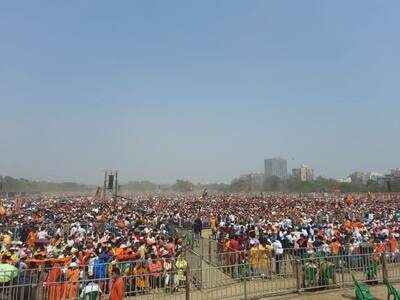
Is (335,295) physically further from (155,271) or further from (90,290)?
(90,290)

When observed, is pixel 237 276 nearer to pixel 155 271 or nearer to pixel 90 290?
pixel 155 271

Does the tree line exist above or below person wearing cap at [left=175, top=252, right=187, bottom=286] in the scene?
above

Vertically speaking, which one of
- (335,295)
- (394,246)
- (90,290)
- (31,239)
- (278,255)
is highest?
(394,246)

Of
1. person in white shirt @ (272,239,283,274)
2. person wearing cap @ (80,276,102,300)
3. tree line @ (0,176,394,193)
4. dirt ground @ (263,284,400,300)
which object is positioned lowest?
dirt ground @ (263,284,400,300)

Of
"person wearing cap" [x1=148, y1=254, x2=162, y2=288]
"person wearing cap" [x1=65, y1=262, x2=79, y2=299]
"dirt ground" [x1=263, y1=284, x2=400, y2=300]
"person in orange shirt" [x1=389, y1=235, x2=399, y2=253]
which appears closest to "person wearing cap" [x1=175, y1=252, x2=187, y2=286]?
"person wearing cap" [x1=148, y1=254, x2=162, y2=288]

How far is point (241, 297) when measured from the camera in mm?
9203

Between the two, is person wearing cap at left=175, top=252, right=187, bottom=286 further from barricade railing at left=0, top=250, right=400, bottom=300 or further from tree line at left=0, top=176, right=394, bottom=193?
tree line at left=0, top=176, right=394, bottom=193

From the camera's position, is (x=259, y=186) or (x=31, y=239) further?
(x=259, y=186)

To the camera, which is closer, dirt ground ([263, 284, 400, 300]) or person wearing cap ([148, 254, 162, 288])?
person wearing cap ([148, 254, 162, 288])

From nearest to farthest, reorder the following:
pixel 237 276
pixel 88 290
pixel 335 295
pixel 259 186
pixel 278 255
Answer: pixel 88 290 < pixel 335 295 < pixel 237 276 < pixel 278 255 < pixel 259 186

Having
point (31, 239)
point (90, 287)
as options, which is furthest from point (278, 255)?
point (31, 239)

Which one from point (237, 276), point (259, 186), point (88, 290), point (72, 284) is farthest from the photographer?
point (259, 186)

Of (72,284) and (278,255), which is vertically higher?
(278,255)

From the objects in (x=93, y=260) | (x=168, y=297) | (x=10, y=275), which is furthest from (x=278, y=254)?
(x=10, y=275)
